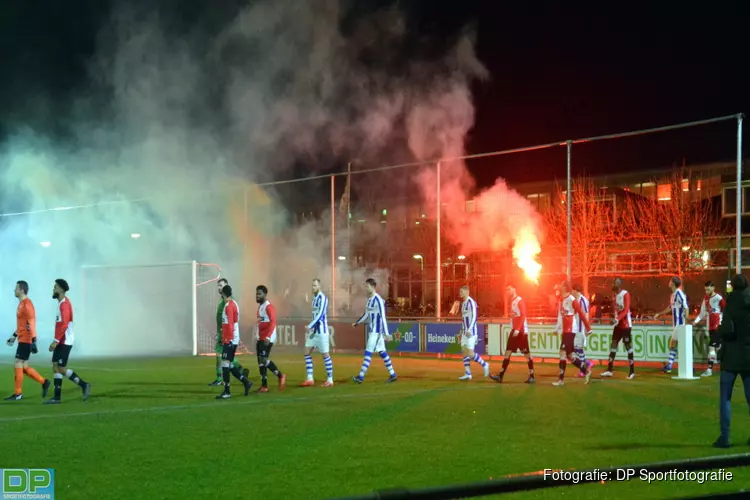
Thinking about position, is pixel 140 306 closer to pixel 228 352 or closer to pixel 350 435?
pixel 228 352

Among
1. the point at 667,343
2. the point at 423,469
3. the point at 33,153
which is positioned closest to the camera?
the point at 423,469

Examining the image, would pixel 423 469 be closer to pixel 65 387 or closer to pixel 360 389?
pixel 360 389

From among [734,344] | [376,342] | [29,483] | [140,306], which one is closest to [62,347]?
[376,342]

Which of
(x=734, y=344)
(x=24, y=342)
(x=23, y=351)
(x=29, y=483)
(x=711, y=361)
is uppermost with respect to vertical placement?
(x=734, y=344)

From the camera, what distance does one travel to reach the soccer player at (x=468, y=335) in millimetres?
16828

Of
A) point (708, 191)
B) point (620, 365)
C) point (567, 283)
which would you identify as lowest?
point (620, 365)

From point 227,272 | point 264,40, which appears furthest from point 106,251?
point 264,40

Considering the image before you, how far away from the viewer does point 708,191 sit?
43.2 m

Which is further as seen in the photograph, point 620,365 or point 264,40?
point 264,40

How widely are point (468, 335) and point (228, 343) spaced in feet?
18.4

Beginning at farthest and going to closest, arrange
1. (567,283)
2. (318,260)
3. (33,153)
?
1. (318,260)
2. (33,153)
3. (567,283)

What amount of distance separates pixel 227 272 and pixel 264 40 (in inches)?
445

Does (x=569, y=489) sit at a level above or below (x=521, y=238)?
below

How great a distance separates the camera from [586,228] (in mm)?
41469
